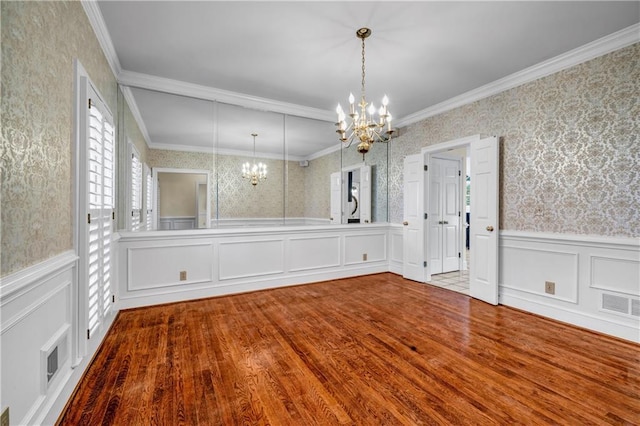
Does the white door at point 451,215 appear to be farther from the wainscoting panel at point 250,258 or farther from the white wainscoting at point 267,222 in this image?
the wainscoting panel at point 250,258

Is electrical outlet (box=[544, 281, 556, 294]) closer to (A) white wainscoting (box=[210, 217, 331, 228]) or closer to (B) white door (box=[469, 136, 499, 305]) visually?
(B) white door (box=[469, 136, 499, 305])

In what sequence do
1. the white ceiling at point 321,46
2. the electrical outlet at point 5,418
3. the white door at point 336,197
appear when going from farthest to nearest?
1. the white door at point 336,197
2. the white ceiling at point 321,46
3. the electrical outlet at point 5,418

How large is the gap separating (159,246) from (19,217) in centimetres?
239

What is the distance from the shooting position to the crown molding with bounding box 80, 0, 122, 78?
2.23m

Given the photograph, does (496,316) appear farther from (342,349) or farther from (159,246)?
(159,246)

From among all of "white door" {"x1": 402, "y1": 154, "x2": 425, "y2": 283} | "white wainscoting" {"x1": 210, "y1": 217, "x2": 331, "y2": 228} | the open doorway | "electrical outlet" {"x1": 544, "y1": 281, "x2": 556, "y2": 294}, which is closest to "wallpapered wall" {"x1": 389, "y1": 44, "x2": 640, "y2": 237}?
"electrical outlet" {"x1": 544, "y1": 281, "x2": 556, "y2": 294}

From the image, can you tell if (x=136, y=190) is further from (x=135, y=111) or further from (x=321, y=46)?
(x=321, y=46)

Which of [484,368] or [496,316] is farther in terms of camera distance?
[496,316]

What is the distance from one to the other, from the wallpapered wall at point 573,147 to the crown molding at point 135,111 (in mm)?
4410

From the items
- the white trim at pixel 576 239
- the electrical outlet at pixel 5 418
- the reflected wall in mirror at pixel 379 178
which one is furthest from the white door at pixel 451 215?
the electrical outlet at pixel 5 418

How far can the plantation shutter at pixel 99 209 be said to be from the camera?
2.25 metres

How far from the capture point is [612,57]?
2834 millimetres

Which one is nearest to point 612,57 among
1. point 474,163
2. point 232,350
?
point 474,163

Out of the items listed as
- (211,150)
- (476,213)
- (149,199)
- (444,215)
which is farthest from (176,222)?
(444,215)
